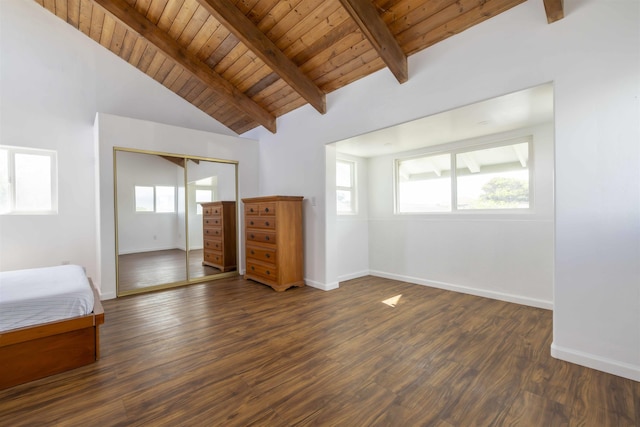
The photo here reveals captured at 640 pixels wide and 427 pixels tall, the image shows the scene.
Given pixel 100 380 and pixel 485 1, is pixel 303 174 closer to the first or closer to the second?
pixel 485 1

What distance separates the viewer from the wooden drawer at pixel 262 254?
409cm

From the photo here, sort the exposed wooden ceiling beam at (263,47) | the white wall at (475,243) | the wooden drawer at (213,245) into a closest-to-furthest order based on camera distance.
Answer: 1. the exposed wooden ceiling beam at (263,47)
2. the white wall at (475,243)
3. the wooden drawer at (213,245)

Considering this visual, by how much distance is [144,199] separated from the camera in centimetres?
414

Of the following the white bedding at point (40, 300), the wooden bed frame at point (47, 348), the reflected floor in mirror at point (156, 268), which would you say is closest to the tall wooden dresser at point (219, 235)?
the reflected floor in mirror at point (156, 268)

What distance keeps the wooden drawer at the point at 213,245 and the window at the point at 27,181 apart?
6.92ft

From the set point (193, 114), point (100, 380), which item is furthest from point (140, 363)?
point (193, 114)

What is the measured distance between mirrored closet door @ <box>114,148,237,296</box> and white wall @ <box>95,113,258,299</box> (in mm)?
85

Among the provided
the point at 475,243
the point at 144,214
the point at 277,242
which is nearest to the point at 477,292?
the point at 475,243

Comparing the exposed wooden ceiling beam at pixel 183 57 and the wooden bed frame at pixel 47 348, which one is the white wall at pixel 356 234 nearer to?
the exposed wooden ceiling beam at pixel 183 57

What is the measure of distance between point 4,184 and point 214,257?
2.90 meters

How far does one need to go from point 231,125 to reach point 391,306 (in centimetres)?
454

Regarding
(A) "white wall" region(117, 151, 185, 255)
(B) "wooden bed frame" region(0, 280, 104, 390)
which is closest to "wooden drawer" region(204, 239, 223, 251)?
(A) "white wall" region(117, 151, 185, 255)

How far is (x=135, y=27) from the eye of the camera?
3428mm

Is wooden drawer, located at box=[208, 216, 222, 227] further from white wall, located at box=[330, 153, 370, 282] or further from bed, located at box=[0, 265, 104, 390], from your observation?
bed, located at box=[0, 265, 104, 390]
